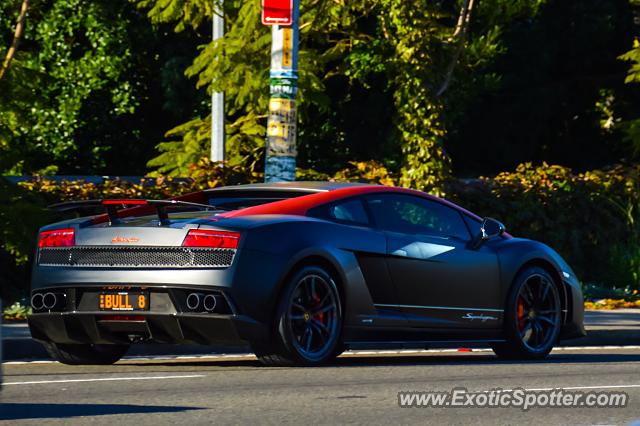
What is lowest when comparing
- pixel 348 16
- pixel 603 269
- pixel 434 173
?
pixel 603 269

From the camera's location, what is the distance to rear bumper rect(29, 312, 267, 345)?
34.3ft

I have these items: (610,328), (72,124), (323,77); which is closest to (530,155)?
(323,77)

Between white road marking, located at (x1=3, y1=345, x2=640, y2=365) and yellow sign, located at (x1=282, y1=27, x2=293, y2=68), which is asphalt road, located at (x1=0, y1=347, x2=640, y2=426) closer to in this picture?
white road marking, located at (x1=3, y1=345, x2=640, y2=365)

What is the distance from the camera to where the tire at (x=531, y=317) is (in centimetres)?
1252

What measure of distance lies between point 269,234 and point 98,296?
1.28 m

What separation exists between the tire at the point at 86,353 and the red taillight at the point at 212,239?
1.59 metres

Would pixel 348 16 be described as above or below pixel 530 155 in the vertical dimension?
above

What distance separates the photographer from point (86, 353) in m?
11.7

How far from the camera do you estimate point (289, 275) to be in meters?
10.7

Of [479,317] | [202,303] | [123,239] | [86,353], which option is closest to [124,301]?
[123,239]

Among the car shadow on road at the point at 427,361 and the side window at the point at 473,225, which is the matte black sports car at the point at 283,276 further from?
the car shadow on road at the point at 427,361

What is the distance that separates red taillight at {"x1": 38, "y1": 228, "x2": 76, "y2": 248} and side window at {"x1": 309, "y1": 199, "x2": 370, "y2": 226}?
1.74 metres

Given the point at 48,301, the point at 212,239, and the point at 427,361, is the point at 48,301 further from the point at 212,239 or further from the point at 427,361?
the point at 427,361

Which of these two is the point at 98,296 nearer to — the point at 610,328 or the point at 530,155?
the point at 610,328
